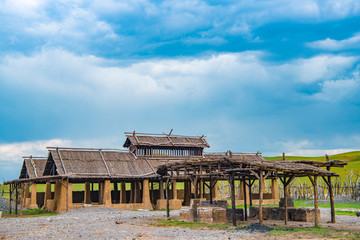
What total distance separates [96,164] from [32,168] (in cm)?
1067

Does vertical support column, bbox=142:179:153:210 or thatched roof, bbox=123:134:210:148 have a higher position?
thatched roof, bbox=123:134:210:148

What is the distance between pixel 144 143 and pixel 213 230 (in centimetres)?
2566

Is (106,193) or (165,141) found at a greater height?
(165,141)

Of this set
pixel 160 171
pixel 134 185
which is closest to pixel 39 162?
pixel 134 185

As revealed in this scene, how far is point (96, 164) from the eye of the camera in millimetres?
A: 38656

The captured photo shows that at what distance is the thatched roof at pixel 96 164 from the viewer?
121ft

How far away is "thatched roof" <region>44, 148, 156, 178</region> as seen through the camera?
36.8m

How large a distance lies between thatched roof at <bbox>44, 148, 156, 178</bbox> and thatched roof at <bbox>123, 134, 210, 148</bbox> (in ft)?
8.42

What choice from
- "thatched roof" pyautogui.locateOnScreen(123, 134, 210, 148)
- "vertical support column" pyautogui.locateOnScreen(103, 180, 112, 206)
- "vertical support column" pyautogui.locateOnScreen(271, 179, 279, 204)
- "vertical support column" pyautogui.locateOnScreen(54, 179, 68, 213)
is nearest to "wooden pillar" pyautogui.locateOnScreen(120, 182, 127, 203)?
"vertical support column" pyautogui.locateOnScreen(103, 180, 112, 206)

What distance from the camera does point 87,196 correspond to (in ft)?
130

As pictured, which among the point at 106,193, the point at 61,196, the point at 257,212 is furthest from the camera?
the point at 106,193

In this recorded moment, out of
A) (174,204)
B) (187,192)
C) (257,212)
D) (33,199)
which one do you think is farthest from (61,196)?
(257,212)

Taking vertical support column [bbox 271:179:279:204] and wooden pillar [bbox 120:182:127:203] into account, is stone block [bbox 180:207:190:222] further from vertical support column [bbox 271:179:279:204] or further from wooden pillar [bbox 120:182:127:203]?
vertical support column [bbox 271:179:279:204]

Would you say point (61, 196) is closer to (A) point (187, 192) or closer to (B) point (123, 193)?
(B) point (123, 193)
